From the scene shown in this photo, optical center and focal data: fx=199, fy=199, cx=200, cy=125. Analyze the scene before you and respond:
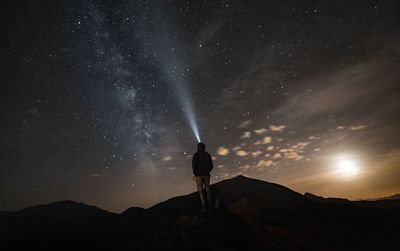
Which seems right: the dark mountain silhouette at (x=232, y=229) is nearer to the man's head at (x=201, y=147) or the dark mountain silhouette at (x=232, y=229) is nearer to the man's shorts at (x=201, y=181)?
the man's shorts at (x=201, y=181)

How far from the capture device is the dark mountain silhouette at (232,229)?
6.22 metres

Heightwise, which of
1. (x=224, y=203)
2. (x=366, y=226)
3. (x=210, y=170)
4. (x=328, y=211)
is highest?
(x=210, y=170)

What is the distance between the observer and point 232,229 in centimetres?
730

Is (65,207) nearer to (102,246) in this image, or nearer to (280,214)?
(102,246)

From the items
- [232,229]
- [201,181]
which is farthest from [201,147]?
[232,229]

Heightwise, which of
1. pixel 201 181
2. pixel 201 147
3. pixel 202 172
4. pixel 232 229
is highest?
pixel 201 147

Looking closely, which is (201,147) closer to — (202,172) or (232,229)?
(202,172)

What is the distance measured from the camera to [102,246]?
884 centimetres

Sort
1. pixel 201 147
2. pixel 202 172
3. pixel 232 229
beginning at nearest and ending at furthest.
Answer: pixel 232 229 < pixel 202 172 < pixel 201 147

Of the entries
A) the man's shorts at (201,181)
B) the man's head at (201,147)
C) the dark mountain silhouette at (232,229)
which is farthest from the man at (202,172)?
the dark mountain silhouette at (232,229)

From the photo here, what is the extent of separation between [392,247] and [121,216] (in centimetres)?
1338

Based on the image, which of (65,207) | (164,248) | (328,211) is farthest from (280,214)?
(65,207)

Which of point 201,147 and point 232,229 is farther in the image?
point 201,147

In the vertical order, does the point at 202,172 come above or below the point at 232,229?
above
